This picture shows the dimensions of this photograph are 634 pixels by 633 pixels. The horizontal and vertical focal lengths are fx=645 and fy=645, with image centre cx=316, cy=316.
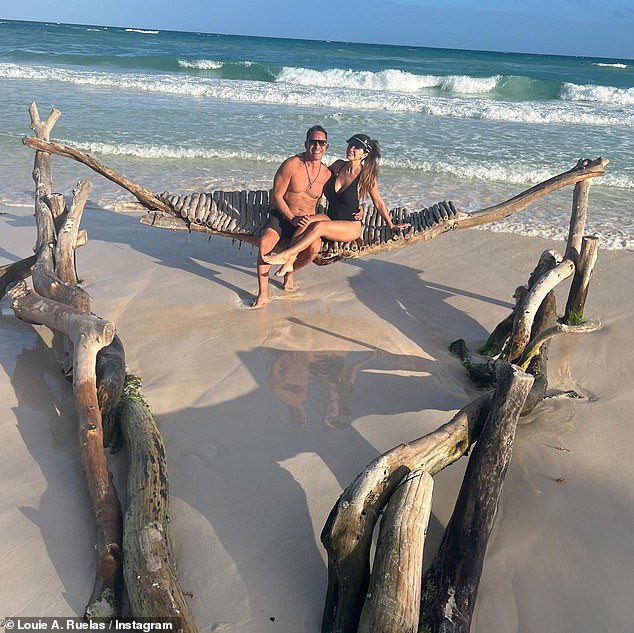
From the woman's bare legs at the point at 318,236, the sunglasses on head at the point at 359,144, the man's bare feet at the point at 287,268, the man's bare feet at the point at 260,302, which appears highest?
the sunglasses on head at the point at 359,144

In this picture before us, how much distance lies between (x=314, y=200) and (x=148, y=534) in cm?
340

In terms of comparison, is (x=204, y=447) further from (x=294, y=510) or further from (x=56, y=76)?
(x=56, y=76)

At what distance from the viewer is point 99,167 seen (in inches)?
188

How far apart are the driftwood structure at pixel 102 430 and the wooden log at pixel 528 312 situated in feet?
7.48

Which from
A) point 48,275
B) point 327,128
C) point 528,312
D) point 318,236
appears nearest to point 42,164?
point 48,275

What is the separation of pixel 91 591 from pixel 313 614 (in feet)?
2.77

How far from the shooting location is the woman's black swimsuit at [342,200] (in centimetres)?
514

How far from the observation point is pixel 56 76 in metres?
18.8

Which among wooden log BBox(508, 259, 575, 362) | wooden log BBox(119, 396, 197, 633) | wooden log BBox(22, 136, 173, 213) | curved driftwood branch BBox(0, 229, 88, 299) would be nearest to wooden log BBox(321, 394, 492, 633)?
wooden log BBox(119, 396, 197, 633)

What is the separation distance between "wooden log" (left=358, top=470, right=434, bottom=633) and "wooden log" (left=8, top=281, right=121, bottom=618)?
946 mm

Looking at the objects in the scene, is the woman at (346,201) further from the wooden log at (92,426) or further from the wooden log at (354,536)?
the wooden log at (354,536)

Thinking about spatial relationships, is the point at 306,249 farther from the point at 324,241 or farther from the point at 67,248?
the point at 67,248

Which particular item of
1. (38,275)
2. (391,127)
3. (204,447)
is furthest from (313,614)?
(391,127)

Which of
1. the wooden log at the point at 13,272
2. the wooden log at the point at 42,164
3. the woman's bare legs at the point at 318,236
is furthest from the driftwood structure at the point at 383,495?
the woman's bare legs at the point at 318,236
